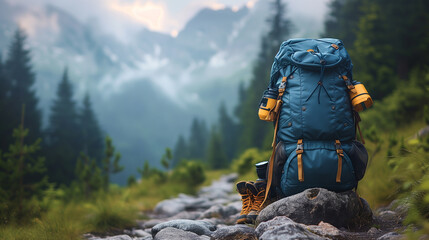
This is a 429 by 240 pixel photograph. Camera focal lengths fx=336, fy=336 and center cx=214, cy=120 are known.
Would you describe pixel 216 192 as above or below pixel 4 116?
below

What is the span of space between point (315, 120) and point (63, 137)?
122 feet

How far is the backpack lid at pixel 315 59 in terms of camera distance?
3.44m

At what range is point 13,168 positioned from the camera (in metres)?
5.73

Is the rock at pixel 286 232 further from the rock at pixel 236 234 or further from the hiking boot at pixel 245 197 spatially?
the hiking boot at pixel 245 197

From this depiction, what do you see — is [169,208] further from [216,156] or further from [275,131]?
[216,156]

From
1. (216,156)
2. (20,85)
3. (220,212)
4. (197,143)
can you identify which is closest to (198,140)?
(197,143)

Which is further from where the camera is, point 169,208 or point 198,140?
point 198,140

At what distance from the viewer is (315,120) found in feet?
11.1

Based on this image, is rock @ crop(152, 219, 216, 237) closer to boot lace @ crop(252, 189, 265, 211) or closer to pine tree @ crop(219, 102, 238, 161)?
boot lace @ crop(252, 189, 265, 211)

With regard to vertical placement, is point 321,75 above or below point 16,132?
above

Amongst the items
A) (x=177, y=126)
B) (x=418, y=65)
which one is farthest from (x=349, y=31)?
(x=177, y=126)

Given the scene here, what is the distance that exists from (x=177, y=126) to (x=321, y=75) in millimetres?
157594

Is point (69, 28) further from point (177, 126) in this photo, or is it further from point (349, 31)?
point (349, 31)

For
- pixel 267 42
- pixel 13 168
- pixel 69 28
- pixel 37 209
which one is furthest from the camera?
pixel 69 28
